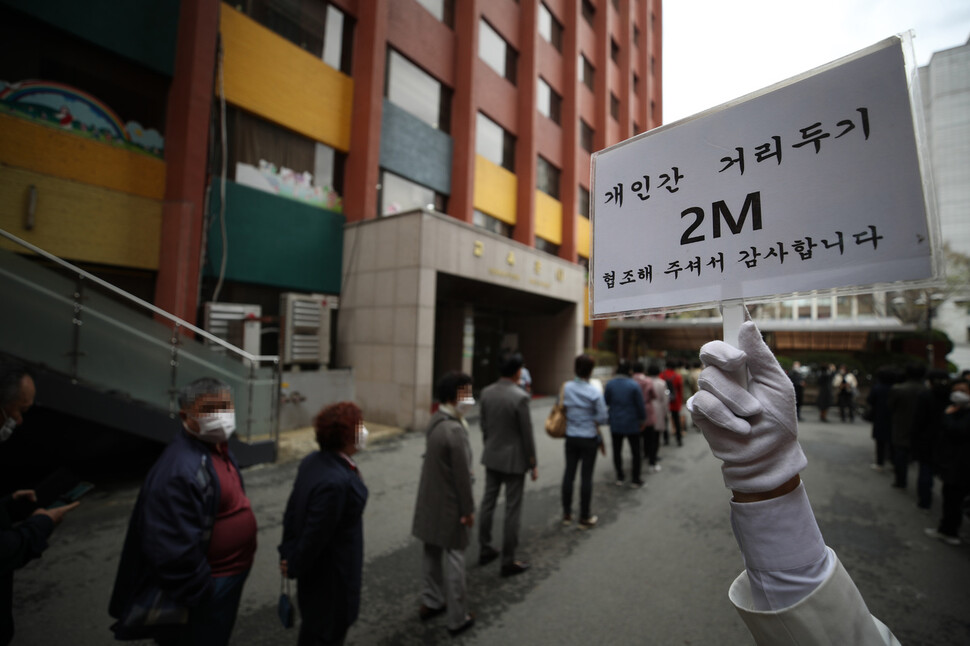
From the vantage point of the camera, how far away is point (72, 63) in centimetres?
802

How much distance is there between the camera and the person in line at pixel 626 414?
6551 millimetres

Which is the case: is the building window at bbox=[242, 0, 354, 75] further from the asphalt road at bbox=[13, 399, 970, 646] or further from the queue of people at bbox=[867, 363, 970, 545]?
the queue of people at bbox=[867, 363, 970, 545]

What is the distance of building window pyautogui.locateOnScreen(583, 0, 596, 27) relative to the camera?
20359 millimetres

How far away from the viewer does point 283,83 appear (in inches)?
422

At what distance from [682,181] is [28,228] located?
1005 cm

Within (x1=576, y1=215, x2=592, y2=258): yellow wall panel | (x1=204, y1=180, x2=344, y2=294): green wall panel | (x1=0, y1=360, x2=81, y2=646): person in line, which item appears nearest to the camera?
(x1=0, y1=360, x2=81, y2=646): person in line

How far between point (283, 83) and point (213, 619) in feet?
38.2

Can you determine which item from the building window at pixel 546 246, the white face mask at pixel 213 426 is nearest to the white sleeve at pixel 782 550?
the white face mask at pixel 213 426

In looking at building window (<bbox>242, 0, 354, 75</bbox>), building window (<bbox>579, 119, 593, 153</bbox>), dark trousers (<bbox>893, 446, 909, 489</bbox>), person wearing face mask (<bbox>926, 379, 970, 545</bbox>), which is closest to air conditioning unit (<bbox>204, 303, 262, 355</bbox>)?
building window (<bbox>242, 0, 354, 75</bbox>)

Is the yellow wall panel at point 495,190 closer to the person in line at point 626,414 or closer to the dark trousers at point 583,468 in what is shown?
the person in line at point 626,414

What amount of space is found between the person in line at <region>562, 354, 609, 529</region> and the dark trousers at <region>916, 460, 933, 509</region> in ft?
14.5

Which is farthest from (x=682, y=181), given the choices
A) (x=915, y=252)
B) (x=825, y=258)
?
(x=915, y=252)

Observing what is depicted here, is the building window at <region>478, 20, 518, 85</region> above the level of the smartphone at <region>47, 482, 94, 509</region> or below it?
above

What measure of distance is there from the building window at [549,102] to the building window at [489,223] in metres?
5.34
